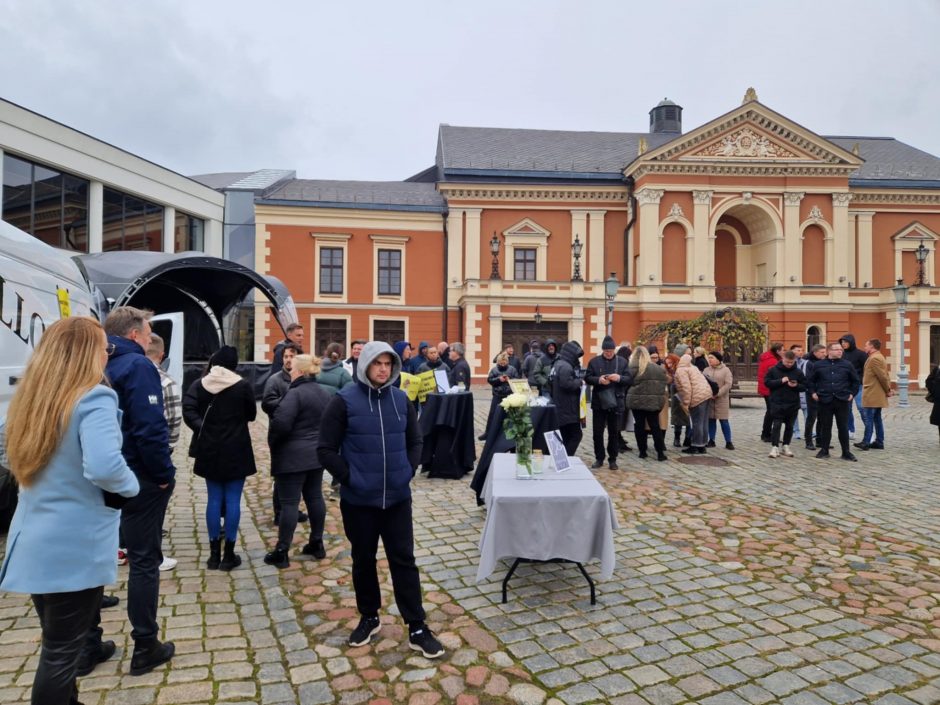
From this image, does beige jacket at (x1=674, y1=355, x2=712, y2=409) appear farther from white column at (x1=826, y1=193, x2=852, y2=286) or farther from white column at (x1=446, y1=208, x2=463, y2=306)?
white column at (x1=826, y1=193, x2=852, y2=286)

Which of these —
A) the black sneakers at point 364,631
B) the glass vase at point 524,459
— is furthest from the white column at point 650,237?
the black sneakers at point 364,631

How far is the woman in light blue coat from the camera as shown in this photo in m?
2.43

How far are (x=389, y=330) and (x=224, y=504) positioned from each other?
78.3 feet

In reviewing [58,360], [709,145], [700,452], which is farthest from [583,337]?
[58,360]

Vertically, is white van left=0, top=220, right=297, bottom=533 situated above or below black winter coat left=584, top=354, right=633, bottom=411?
above

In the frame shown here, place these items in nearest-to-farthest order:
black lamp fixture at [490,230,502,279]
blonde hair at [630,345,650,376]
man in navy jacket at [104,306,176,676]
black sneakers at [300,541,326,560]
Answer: man in navy jacket at [104,306,176,676] < black sneakers at [300,541,326,560] < blonde hair at [630,345,650,376] < black lamp fixture at [490,230,502,279]

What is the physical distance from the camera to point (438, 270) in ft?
92.6

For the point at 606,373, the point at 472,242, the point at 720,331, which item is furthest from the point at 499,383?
the point at 472,242

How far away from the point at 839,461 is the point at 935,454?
1979 millimetres

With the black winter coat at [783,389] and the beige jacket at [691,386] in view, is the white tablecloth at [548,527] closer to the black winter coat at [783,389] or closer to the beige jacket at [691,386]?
the beige jacket at [691,386]

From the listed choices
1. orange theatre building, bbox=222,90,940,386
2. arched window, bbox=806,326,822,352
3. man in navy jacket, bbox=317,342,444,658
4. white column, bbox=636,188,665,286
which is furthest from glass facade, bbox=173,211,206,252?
arched window, bbox=806,326,822,352

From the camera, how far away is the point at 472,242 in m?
27.7

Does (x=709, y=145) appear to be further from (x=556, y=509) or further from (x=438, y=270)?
(x=556, y=509)

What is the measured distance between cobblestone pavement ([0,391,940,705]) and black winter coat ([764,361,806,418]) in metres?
3.09
